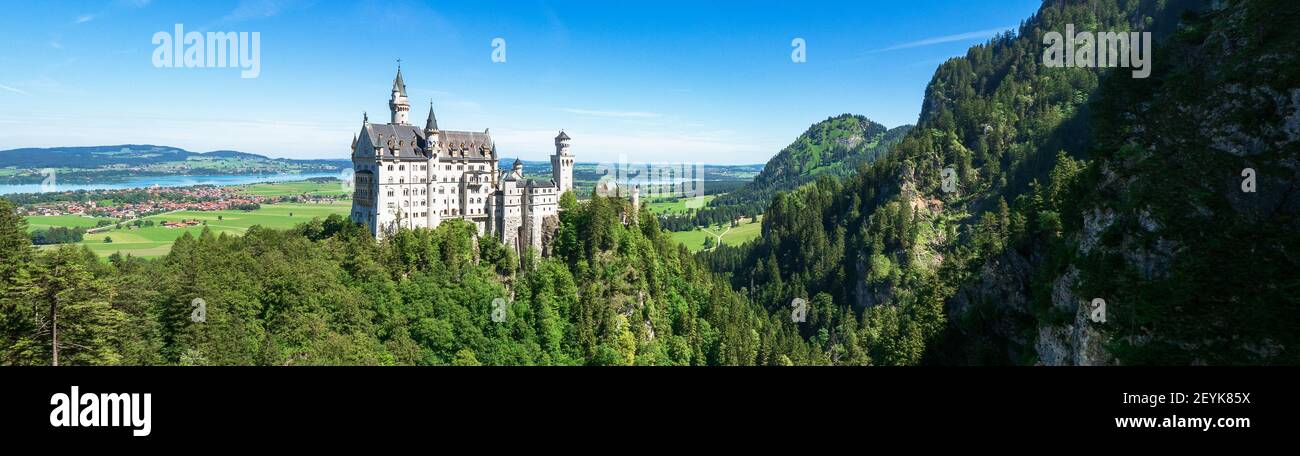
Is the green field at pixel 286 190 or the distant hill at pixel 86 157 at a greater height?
the distant hill at pixel 86 157

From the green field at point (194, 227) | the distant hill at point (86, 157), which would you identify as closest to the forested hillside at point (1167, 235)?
the green field at point (194, 227)

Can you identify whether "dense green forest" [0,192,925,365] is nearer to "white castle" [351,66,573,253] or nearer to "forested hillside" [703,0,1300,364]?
"white castle" [351,66,573,253]

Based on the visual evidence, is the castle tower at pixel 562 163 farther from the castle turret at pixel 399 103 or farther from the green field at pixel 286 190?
the green field at pixel 286 190

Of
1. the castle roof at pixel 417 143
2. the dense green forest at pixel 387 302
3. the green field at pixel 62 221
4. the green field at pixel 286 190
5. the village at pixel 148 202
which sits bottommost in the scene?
the dense green forest at pixel 387 302

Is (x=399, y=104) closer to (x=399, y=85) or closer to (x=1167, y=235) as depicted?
(x=399, y=85)

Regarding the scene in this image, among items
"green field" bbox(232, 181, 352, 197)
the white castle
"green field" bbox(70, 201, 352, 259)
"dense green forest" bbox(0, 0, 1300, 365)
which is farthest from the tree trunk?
"green field" bbox(232, 181, 352, 197)

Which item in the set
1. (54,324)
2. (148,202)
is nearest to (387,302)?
(54,324)
